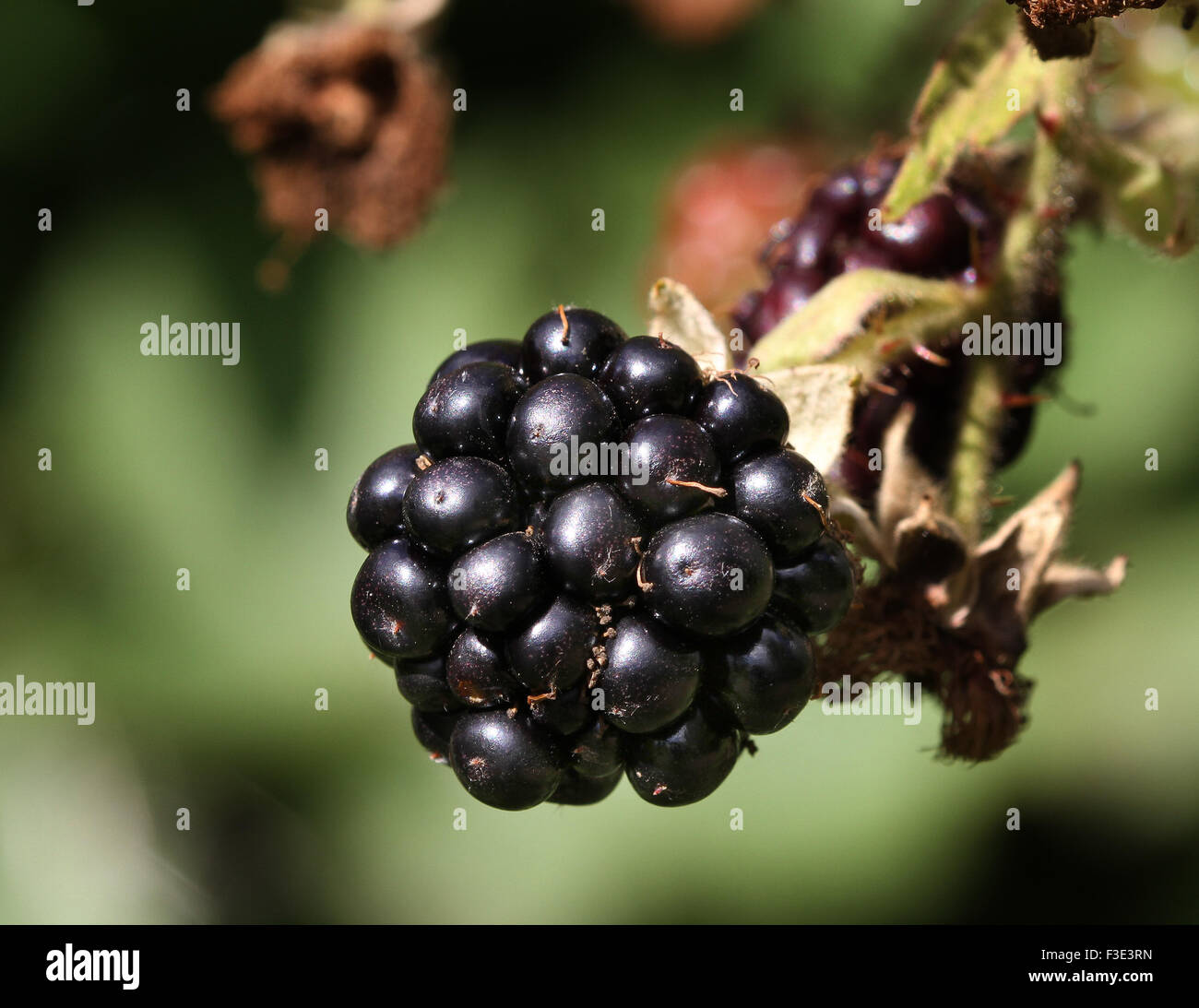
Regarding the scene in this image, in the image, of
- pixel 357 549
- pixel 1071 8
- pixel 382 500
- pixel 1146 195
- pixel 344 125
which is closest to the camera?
pixel 1071 8

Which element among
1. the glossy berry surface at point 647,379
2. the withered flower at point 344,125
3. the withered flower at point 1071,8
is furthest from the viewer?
the withered flower at point 344,125

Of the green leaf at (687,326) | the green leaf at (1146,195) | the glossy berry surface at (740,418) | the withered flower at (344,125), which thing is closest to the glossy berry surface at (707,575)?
the glossy berry surface at (740,418)

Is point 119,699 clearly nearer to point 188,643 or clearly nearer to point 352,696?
point 188,643

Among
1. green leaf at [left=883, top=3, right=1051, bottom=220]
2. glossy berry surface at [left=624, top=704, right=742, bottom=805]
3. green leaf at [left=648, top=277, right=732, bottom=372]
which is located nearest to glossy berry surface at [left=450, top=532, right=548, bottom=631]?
glossy berry surface at [left=624, top=704, right=742, bottom=805]

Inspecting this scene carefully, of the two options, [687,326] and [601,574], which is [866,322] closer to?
[687,326]

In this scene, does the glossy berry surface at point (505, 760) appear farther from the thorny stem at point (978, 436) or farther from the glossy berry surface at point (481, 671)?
the thorny stem at point (978, 436)

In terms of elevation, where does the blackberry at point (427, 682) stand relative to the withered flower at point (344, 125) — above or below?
below

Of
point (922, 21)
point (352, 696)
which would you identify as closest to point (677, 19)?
point (922, 21)

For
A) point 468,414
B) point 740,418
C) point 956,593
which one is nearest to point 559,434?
point 468,414
